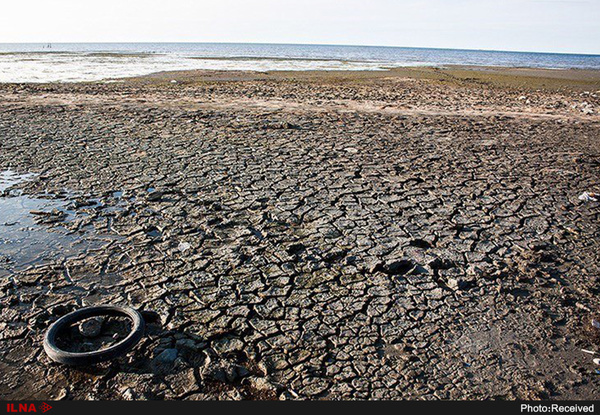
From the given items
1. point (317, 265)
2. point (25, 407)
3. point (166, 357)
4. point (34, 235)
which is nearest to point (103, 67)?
point (34, 235)

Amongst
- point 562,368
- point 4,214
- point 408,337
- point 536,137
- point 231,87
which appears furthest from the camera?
point 231,87

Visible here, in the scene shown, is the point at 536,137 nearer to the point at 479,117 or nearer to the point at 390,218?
the point at 479,117

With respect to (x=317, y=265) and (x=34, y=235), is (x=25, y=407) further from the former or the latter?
(x=34, y=235)

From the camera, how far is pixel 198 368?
113 inches

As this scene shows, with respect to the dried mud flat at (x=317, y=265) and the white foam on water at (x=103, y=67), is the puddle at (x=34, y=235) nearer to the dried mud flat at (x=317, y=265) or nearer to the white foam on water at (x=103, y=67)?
the dried mud flat at (x=317, y=265)

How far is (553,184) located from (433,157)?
2.10m

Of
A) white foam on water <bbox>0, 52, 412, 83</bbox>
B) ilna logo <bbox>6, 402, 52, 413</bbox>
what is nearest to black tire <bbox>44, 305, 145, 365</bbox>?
ilna logo <bbox>6, 402, 52, 413</bbox>

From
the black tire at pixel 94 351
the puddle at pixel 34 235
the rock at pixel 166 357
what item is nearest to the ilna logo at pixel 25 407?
the black tire at pixel 94 351

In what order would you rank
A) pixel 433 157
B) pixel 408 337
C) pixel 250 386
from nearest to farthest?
1. pixel 250 386
2. pixel 408 337
3. pixel 433 157


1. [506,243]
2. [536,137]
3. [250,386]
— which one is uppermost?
Result: [536,137]

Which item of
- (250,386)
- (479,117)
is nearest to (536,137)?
(479,117)

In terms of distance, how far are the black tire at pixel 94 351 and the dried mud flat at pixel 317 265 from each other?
72mm

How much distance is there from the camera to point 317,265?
4227 mm

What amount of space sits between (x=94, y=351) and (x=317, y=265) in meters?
2.08
